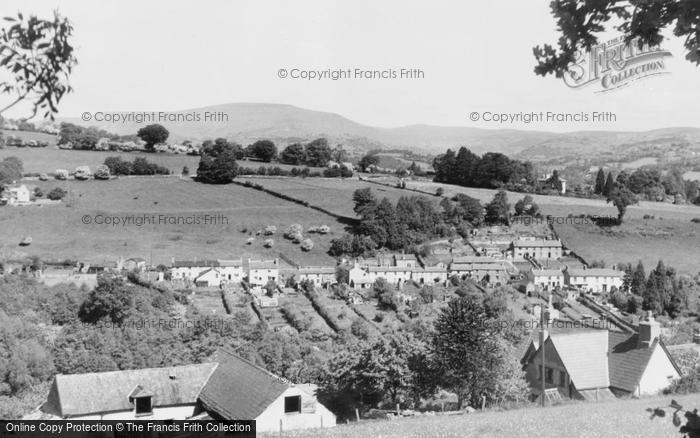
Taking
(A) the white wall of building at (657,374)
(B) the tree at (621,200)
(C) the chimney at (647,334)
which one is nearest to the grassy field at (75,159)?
(B) the tree at (621,200)

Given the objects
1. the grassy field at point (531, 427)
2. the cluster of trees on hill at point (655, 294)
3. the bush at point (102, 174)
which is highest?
the bush at point (102, 174)

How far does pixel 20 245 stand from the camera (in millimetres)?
60875

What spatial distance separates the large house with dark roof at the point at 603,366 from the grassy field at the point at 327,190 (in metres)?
50.5

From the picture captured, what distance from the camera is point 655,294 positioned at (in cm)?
5853

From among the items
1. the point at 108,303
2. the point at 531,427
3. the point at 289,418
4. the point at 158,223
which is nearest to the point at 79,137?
the point at 158,223

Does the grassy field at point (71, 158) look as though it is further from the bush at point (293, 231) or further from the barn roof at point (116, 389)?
the barn roof at point (116, 389)

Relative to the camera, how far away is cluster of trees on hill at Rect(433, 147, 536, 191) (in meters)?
89.2

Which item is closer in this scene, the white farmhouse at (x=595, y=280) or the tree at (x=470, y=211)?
the white farmhouse at (x=595, y=280)

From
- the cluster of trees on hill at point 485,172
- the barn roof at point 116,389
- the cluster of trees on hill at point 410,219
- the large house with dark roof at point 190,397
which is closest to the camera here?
the large house with dark roof at point 190,397

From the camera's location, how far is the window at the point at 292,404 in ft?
64.5

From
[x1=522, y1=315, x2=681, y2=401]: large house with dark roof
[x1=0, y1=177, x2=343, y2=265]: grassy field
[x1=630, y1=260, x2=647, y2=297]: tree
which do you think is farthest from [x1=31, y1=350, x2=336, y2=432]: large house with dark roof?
[x1=630, y1=260, x2=647, y2=297]: tree

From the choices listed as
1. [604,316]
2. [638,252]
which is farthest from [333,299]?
[638,252]

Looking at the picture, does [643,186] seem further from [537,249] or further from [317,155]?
[317,155]

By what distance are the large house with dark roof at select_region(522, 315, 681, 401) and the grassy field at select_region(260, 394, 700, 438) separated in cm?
717
